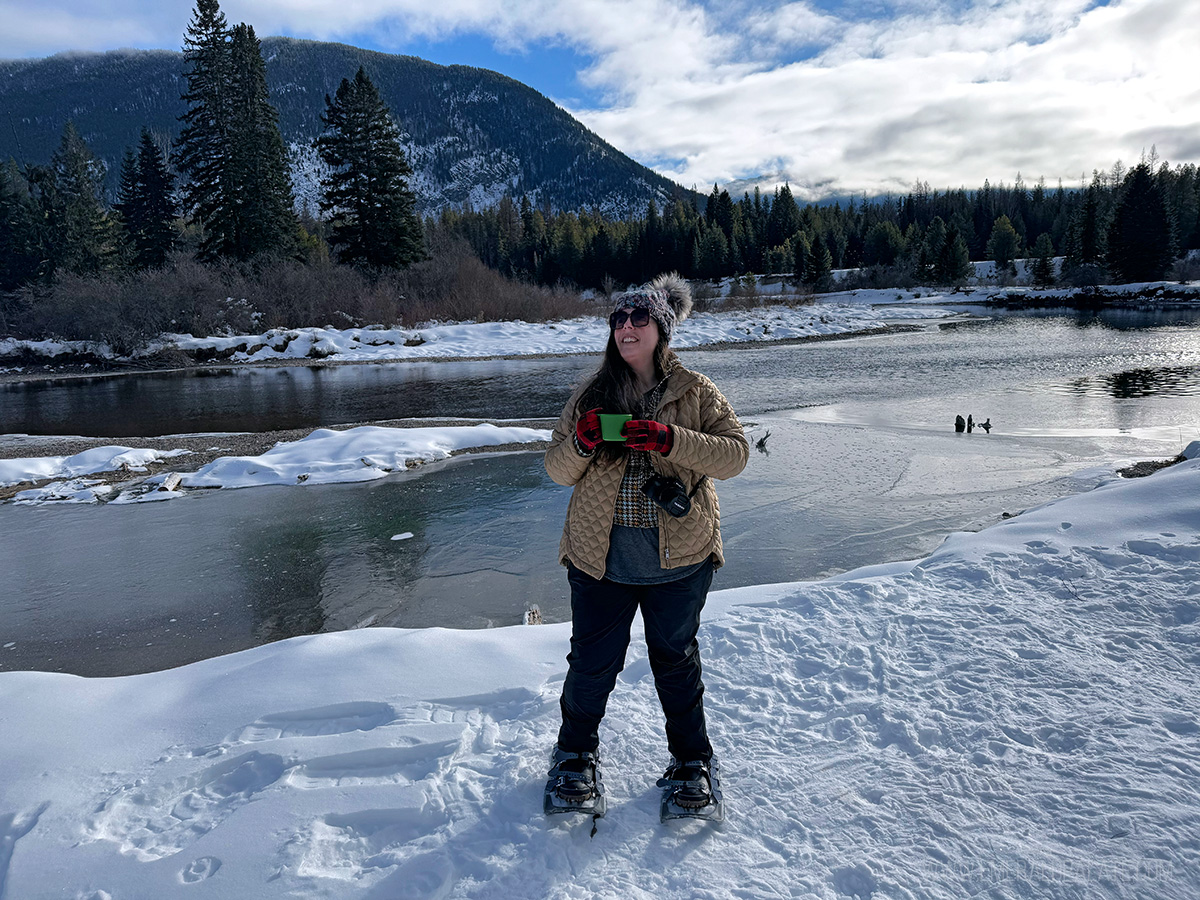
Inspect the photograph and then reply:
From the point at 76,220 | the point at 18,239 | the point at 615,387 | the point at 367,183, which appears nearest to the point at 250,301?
the point at 367,183

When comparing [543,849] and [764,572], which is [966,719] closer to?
[543,849]

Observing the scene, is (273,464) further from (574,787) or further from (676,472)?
(676,472)

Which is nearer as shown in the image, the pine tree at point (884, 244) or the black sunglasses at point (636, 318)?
the black sunglasses at point (636, 318)

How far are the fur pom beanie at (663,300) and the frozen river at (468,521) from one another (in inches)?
122

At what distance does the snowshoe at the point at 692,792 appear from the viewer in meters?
2.40

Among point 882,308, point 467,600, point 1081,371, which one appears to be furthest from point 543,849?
point 882,308

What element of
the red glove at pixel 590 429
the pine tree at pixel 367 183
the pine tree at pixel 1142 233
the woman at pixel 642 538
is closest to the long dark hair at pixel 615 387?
the woman at pixel 642 538

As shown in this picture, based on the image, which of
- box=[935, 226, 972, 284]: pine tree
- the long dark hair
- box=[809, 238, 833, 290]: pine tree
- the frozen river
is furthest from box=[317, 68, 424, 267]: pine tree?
box=[935, 226, 972, 284]: pine tree

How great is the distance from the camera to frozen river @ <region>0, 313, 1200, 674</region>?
533 cm

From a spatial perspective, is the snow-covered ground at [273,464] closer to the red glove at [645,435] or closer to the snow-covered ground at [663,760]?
the snow-covered ground at [663,760]

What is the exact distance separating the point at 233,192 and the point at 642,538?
146 ft

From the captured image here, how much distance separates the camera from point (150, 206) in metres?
44.5

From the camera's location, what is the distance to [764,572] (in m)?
5.70

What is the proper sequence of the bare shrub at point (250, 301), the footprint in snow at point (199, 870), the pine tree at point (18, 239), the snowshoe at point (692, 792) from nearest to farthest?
the footprint in snow at point (199, 870) < the snowshoe at point (692, 792) < the bare shrub at point (250, 301) < the pine tree at point (18, 239)
